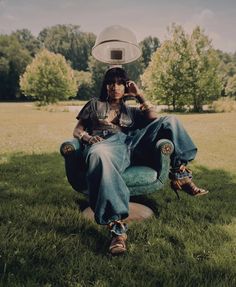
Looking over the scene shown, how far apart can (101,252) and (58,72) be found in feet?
138

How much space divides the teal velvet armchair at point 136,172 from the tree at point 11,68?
63552 mm

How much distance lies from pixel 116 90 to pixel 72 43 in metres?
103

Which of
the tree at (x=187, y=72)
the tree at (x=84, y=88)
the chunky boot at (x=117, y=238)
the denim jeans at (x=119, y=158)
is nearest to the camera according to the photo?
the chunky boot at (x=117, y=238)

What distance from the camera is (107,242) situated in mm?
3883

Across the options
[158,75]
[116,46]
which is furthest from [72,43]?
[116,46]

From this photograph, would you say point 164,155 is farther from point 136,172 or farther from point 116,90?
point 116,90

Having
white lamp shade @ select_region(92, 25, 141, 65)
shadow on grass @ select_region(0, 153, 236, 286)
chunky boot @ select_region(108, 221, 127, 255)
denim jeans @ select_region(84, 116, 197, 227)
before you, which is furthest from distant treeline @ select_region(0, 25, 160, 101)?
chunky boot @ select_region(108, 221, 127, 255)

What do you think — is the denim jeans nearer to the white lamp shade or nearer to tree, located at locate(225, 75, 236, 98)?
the white lamp shade

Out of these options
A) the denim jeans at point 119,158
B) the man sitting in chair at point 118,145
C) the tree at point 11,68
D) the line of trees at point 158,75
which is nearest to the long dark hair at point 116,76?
the man sitting in chair at point 118,145

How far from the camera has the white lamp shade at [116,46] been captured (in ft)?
18.7

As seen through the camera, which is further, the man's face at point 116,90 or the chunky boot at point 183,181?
the man's face at point 116,90

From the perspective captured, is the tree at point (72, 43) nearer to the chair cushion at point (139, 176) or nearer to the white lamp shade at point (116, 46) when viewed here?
the white lamp shade at point (116, 46)

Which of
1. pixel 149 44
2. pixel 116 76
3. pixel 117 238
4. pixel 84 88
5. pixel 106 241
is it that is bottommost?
pixel 84 88

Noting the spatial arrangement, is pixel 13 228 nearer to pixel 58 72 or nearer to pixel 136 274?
pixel 136 274
